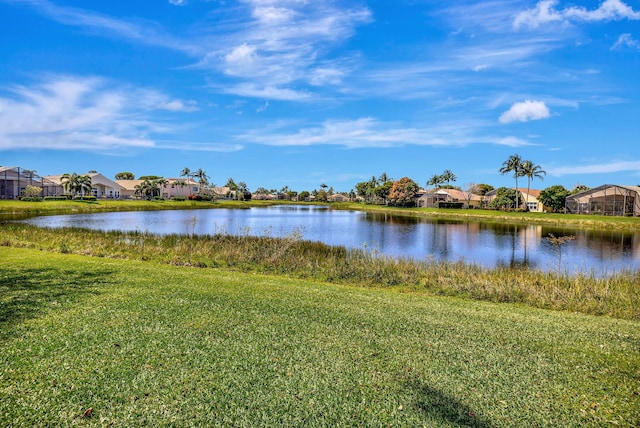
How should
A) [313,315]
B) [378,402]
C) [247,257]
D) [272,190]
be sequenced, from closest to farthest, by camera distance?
[378,402], [313,315], [247,257], [272,190]

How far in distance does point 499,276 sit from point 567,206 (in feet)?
229

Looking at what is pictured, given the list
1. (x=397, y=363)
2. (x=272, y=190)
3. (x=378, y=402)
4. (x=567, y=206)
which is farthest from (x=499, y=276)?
(x=272, y=190)

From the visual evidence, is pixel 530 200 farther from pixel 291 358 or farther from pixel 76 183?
pixel 76 183

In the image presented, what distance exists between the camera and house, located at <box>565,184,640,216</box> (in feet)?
199

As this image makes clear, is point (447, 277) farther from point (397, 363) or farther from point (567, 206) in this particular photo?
point (567, 206)

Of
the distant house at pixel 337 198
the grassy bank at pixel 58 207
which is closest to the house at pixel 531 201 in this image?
the grassy bank at pixel 58 207

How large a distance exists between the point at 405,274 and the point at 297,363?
9.63 m

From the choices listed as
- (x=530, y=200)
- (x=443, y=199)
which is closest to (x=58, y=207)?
(x=443, y=199)

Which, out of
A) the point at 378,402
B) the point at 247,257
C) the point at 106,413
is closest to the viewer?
the point at 106,413

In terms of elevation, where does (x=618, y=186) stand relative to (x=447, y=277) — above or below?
above

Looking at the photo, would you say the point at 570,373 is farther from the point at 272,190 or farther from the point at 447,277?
the point at 272,190

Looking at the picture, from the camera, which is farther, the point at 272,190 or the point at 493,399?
the point at 272,190

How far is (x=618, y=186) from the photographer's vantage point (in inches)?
2397

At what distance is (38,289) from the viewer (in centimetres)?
787
